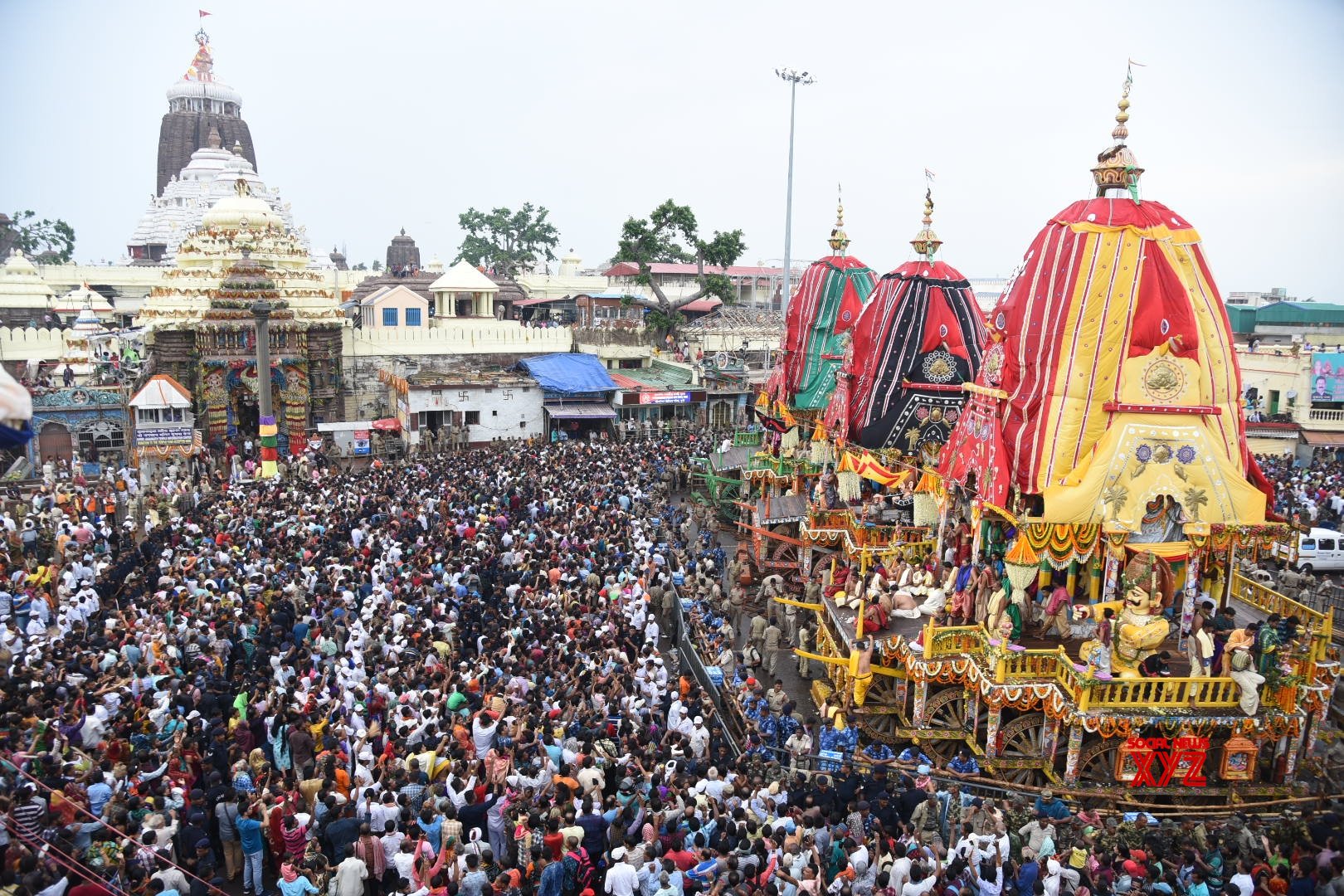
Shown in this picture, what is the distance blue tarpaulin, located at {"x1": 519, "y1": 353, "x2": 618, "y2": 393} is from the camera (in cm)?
3318

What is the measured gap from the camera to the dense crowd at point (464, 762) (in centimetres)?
859

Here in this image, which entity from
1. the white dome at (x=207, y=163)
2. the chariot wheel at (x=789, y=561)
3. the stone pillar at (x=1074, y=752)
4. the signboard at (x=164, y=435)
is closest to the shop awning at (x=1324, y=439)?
the chariot wheel at (x=789, y=561)

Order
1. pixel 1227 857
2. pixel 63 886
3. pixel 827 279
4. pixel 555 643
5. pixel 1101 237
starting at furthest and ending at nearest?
1. pixel 827 279
2. pixel 555 643
3. pixel 1101 237
4. pixel 1227 857
5. pixel 63 886

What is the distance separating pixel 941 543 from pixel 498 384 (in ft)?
68.4

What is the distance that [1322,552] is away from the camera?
2091 cm

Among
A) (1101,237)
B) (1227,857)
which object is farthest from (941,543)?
(1227,857)

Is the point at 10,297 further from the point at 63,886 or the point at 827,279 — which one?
the point at 63,886

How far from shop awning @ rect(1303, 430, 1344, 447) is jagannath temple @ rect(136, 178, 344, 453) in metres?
32.5

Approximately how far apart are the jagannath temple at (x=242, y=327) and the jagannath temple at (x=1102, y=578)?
22.9 metres

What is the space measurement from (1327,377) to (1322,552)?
14.1 metres

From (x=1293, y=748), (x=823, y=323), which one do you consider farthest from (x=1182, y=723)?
(x=823, y=323)

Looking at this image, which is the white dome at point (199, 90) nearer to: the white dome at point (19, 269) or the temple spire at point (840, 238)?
the white dome at point (19, 269)

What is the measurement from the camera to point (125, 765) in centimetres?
984

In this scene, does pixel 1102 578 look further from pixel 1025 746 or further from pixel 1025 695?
pixel 1025 746
